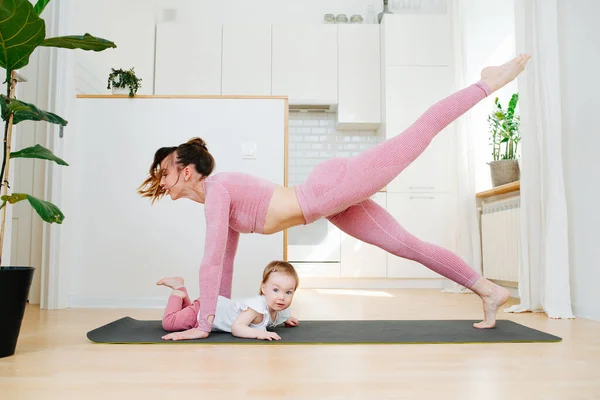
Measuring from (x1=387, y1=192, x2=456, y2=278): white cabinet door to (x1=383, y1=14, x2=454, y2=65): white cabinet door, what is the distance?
132 centimetres

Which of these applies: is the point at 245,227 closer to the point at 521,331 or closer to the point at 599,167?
the point at 521,331

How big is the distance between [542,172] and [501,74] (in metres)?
0.95

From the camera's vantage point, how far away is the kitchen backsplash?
19.3 ft

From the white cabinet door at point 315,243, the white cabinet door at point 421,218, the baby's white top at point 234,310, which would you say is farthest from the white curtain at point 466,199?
the baby's white top at point 234,310

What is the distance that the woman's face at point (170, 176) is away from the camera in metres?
2.17

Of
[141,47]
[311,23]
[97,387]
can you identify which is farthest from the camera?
[311,23]

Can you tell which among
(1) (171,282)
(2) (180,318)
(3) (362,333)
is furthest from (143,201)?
(3) (362,333)

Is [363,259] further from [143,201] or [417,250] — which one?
[417,250]

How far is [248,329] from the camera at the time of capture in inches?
78.7

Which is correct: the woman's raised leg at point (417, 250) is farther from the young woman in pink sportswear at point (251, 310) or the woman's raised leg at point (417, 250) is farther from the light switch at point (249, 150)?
the light switch at point (249, 150)

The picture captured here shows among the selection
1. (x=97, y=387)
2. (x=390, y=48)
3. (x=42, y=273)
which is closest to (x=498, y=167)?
(x=390, y=48)

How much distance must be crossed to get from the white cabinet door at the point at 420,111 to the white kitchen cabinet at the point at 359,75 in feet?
0.73

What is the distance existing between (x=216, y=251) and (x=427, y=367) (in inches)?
33.0

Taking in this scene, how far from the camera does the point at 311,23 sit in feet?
19.3
